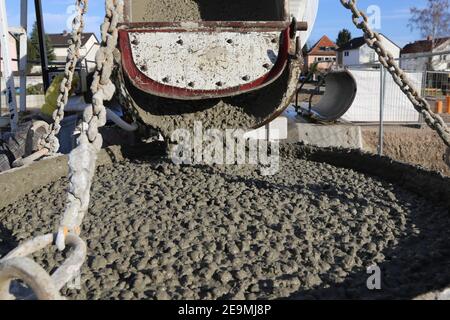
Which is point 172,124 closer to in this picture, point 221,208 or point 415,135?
point 221,208

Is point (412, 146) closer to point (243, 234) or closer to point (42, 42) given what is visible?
point (243, 234)

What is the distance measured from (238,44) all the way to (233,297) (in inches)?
82.6

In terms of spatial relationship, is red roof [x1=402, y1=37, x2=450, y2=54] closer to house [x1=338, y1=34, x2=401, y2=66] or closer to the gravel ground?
house [x1=338, y1=34, x2=401, y2=66]

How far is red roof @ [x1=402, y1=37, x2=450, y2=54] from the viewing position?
113ft

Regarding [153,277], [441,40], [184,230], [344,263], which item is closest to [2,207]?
[184,230]

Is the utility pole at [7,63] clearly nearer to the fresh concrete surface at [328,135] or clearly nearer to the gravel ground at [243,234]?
the gravel ground at [243,234]

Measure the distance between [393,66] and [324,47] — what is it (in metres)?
50.4

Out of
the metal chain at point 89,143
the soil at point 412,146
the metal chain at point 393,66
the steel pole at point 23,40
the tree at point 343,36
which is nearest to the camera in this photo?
the metal chain at point 89,143

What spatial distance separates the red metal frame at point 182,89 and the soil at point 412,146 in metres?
3.59

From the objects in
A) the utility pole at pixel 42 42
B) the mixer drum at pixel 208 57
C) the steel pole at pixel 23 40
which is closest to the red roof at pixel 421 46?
the utility pole at pixel 42 42

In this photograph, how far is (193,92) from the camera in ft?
10.8

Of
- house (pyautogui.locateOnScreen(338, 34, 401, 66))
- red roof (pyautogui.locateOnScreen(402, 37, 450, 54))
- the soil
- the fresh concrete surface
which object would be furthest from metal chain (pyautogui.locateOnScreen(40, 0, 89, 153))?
red roof (pyautogui.locateOnScreen(402, 37, 450, 54))

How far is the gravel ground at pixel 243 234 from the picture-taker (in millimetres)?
1848
